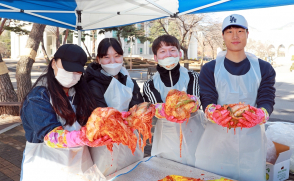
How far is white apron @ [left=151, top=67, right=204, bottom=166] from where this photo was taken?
8.26ft

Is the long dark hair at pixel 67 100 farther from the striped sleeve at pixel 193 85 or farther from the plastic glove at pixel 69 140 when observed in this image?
the striped sleeve at pixel 193 85

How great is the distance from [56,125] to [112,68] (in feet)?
2.90

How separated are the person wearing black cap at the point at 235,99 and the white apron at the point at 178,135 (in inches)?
6.6

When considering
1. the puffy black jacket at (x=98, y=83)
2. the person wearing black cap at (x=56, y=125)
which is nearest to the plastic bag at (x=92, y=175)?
the person wearing black cap at (x=56, y=125)

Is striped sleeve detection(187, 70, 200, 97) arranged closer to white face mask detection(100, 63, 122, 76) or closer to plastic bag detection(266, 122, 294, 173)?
white face mask detection(100, 63, 122, 76)

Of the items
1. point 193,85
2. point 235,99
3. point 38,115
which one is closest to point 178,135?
point 193,85

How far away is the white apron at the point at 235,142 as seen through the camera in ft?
7.02

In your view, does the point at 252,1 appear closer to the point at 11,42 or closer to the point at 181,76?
the point at 181,76

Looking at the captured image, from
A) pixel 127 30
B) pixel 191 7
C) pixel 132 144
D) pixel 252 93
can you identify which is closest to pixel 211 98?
pixel 252 93

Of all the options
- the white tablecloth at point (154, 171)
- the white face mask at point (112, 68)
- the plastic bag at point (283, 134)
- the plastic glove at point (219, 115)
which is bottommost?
the white tablecloth at point (154, 171)

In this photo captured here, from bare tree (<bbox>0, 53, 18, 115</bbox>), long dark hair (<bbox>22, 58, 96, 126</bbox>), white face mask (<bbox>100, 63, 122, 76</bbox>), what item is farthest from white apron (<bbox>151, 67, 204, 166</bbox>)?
bare tree (<bbox>0, 53, 18, 115</bbox>)

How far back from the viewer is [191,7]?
3885 mm

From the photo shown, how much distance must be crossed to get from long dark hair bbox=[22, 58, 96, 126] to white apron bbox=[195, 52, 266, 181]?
1.11 metres

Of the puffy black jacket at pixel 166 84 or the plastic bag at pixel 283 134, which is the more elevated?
the puffy black jacket at pixel 166 84
